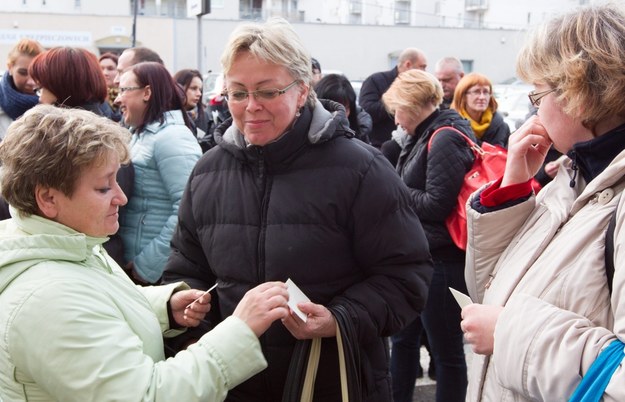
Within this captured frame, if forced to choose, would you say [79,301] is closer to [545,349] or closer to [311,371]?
[311,371]

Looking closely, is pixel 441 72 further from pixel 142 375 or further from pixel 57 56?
pixel 142 375

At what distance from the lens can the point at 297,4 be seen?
4872cm

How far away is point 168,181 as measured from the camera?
3291 mm

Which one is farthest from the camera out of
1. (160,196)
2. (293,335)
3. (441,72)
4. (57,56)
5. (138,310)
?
(441,72)

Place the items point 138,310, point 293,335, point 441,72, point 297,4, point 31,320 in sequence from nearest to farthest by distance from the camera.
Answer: point 31,320 → point 138,310 → point 293,335 → point 441,72 → point 297,4

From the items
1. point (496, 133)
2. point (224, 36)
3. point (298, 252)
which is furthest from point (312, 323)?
point (224, 36)

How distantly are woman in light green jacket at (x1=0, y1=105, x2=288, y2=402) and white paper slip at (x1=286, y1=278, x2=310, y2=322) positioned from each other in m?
0.04

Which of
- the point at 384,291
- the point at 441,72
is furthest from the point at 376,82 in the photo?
the point at 384,291

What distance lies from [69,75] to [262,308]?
2.44 meters

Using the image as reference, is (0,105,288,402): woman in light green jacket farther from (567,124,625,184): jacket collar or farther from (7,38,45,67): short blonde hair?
(7,38,45,67): short blonde hair

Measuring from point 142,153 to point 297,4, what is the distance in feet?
156

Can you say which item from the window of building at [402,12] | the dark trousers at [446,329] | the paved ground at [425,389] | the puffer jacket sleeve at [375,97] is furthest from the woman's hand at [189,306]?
the window of building at [402,12]

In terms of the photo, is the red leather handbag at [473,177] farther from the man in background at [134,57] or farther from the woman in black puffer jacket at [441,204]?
the man in background at [134,57]

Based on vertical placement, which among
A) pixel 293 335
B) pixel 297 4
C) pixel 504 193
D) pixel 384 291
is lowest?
pixel 293 335
